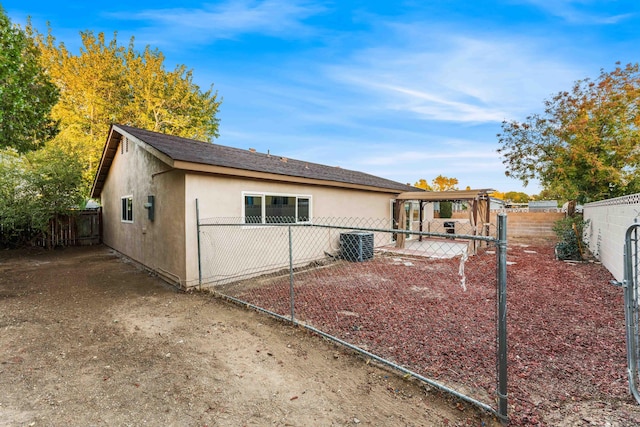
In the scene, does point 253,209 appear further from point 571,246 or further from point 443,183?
point 443,183

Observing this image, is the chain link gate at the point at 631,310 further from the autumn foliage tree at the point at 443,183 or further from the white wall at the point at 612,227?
the autumn foliage tree at the point at 443,183

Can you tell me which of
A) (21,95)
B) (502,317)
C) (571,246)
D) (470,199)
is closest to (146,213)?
(21,95)

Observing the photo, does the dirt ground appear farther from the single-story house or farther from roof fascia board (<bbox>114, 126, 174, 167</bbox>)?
roof fascia board (<bbox>114, 126, 174, 167</bbox>)

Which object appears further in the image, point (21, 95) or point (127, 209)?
point (127, 209)

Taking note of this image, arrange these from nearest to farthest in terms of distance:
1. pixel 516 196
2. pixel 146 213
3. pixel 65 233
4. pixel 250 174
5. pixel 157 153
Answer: pixel 157 153 → pixel 250 174 → pixel 146 213 → pixel 65 233 → pixel 516 196

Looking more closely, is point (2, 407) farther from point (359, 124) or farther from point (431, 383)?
point (359, 124)

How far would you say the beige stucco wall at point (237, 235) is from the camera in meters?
6.20

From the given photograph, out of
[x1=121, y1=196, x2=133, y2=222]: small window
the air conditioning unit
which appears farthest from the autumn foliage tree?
[x1=121, y1=196, x2=133, y2=222]: small window

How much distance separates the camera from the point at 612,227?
7.04 meters

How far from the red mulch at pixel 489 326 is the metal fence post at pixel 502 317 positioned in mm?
227

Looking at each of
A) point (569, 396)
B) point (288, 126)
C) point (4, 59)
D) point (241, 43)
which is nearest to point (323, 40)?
point (241, 43)

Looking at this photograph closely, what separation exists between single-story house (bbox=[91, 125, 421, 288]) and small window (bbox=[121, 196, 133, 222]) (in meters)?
0.03

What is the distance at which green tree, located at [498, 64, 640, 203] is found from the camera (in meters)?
10.0

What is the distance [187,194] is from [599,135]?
1381 cm
